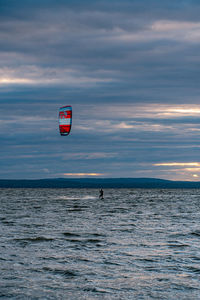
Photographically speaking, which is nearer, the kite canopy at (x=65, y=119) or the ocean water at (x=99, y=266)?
the ocean water at (x=99, y=266)

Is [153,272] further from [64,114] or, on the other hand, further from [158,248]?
[64,114]

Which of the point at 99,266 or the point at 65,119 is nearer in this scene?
the point at 99,266

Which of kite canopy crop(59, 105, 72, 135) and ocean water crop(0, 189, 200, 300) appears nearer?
ocean water crop(0, 189, 200, 300)

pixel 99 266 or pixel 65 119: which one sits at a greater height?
pixel 65 119

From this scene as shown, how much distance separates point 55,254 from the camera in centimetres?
1920

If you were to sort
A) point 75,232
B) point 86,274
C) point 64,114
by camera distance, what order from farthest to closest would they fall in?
point 64,114 < point 75,232 < point 86,274

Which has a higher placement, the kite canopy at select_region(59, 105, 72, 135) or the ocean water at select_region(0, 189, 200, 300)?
the kite canopy at select_region(59, 105, 72, 135)

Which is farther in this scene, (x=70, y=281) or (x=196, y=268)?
(x=196, y=268)

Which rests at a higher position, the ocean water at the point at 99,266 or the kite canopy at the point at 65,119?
the kite canopy at the point at 65,119

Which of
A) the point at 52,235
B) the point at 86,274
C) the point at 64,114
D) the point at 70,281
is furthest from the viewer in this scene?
the point at 64,114

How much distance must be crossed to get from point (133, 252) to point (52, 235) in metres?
7.83

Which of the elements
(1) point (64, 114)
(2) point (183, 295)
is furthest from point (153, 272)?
(1) point (64, 114)

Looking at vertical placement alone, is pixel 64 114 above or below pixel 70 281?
above

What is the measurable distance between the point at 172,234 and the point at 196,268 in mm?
11022
